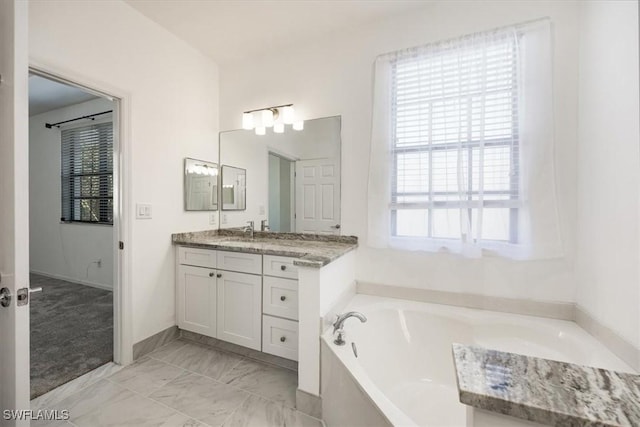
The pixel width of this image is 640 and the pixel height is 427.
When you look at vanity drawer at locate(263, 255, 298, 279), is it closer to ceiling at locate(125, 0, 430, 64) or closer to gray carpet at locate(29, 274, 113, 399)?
gray carpet at locate(29, 274, 113, 399)

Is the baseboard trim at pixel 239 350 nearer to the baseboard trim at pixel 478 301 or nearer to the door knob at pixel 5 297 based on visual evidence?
the baseboard trim at pixel 478 301

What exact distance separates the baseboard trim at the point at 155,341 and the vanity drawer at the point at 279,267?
3.66 feet

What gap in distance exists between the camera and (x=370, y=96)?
2.20 meters

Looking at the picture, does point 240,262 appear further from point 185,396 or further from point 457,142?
point 457,142

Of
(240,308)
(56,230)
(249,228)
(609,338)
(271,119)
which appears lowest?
(240,308)

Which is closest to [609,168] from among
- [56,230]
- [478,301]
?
[478,301]

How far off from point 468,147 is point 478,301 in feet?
3.51

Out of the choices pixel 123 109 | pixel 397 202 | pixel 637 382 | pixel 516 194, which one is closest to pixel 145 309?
pixel 123 109

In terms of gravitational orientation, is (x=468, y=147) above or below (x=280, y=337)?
above

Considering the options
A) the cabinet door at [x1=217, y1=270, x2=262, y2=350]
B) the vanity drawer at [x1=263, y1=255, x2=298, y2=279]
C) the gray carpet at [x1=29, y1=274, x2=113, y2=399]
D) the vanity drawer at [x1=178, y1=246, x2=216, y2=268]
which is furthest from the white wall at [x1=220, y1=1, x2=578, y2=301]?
the gray carpet at [x1=29, y1=274, x2=113, y2=399]

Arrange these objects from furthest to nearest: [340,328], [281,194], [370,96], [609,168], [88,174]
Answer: [88,174]
[281,194]
[370,96]
[340,328]
[609,168]

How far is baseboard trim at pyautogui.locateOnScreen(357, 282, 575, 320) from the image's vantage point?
5.74 ft

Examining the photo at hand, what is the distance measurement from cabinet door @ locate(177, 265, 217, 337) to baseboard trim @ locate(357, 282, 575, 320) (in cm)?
123

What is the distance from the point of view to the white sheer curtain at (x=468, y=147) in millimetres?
1727
